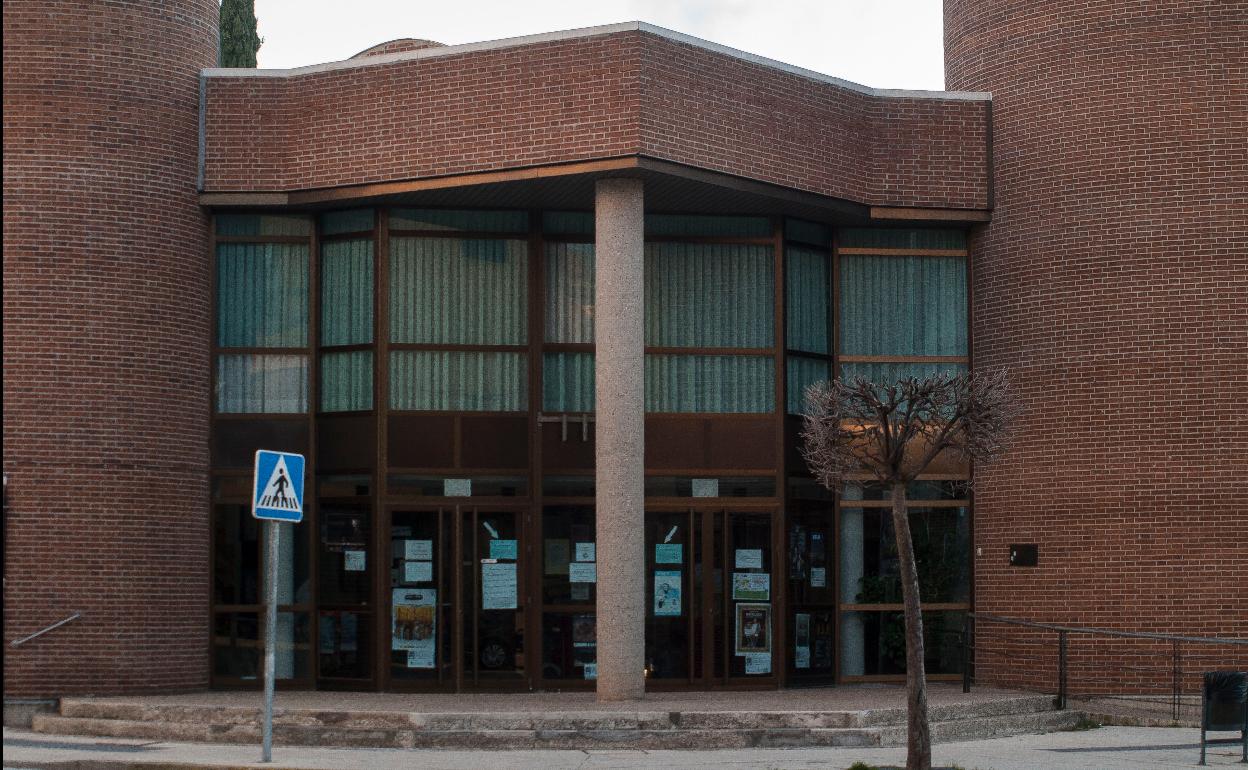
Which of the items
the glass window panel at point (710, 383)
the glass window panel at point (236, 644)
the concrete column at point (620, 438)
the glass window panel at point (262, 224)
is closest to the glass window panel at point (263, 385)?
the glass window panel at point (262, 224)

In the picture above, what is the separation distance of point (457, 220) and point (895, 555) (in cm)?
680

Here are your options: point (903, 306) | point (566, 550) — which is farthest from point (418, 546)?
point (903, 306)

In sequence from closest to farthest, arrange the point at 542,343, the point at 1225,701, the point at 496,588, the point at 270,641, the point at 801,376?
the point at 270,641
the point at 1225,701
the point at 496,588
the point at 542,343
the point at 801,376

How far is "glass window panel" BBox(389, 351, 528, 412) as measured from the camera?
19297 mm

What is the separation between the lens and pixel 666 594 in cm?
1936

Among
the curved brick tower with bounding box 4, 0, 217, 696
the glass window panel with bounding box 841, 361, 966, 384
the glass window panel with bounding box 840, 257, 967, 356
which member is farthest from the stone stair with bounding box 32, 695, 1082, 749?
the glass window panel with bounding box 840, 257, 967, 356

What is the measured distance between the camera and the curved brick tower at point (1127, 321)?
62.1 feet

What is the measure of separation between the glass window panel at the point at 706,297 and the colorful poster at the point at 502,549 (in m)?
2.99

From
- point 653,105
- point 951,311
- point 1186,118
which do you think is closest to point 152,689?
point 653,105

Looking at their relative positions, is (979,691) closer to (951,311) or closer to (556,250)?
(951,311)

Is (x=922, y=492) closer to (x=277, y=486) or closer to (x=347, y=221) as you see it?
(x=347, y=221)

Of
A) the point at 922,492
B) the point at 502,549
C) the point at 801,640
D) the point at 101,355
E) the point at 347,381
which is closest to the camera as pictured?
the point at 101,355

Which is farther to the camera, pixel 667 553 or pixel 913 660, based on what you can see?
pixel 667 553

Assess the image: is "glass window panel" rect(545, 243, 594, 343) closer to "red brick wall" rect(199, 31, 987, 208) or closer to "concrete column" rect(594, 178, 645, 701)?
"concrete column" rect(594, 178, 645, 701)
